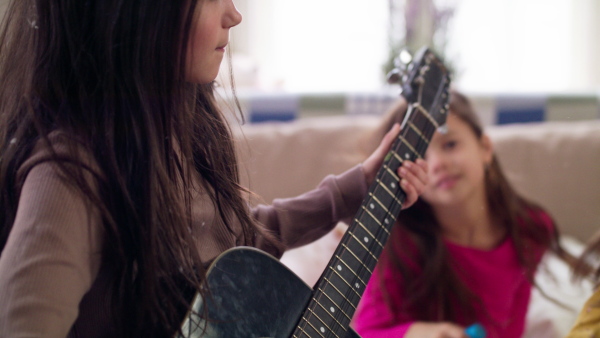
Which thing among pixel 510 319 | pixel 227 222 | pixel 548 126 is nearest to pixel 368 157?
pixel 227 222

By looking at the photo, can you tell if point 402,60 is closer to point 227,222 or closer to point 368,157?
point 368,157

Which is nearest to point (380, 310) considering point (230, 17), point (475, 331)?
point (475, 331)

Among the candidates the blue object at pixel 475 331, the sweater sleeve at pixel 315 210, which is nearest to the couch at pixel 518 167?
the sweater sleeve at pixel 315 210

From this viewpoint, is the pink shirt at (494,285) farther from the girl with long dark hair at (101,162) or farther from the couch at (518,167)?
the girl with long dark hair at (101,162)

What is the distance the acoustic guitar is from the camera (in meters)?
0.50

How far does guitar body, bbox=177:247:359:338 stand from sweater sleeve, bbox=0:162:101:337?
0.11 m

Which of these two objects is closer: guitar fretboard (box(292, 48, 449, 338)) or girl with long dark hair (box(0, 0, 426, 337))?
girl with long dark hair (box(0, 0, 426, 337))

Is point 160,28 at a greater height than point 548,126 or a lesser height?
greater

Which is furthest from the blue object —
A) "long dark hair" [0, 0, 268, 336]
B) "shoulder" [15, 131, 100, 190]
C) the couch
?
"shoulder" [15, 131, 100, 190]

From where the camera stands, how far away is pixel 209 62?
487 millimetres

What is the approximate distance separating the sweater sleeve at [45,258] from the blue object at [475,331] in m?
0.56

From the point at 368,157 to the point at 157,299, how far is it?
0.30 metres

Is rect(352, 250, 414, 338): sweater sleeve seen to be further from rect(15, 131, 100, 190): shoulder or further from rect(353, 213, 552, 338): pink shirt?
rect(15, 131, 100, 190): shoulder

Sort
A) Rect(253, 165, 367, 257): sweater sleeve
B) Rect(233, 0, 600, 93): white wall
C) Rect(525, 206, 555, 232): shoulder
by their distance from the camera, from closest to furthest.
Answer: Rect(253, 165, 367, 257): sweater sleeve
Rect(525, 206, 555, 232): shoulder
Rect(233, 0, 600, 93): white wall
